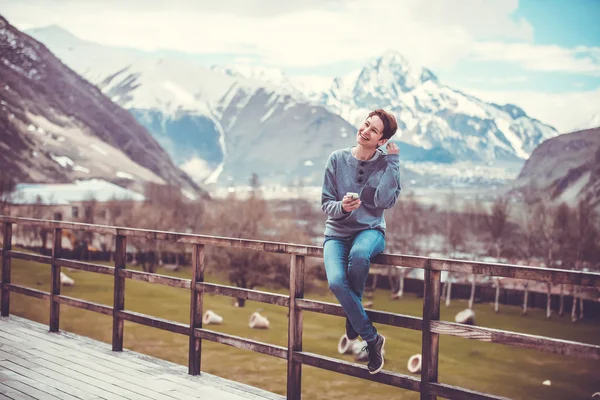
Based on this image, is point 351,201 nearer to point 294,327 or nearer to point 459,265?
point 459,265

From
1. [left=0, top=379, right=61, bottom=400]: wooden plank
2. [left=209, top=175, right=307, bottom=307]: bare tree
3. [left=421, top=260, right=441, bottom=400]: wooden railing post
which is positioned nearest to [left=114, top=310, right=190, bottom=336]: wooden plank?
[left=0, top=379, right=61, bottom=400]: wooden plank

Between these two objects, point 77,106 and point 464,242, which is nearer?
point 464,242

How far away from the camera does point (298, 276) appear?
434cm

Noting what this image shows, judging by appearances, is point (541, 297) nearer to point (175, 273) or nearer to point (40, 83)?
point (175, 273)

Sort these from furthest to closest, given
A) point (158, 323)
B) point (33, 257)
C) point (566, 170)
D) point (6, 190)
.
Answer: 1. point (566, 170)
2. point (6, 190)
3. point (33, 257)
4. point (158, 323)

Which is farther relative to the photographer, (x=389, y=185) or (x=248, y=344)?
(x=248, y=344)

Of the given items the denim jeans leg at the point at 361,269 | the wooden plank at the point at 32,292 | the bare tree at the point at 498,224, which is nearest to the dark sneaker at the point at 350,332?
the denim jeans leg at the point at 361,269

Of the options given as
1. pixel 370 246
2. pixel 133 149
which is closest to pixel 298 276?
pixel 370 246

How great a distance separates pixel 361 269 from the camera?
383cm

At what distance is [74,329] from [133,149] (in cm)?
15045

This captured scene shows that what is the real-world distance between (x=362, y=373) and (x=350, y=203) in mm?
952

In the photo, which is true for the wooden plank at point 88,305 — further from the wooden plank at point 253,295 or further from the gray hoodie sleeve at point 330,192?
the gray hoodie sleeve at point 330,192

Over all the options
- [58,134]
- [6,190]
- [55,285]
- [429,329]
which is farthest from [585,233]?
[58,134]

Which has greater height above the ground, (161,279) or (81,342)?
(161,279)
